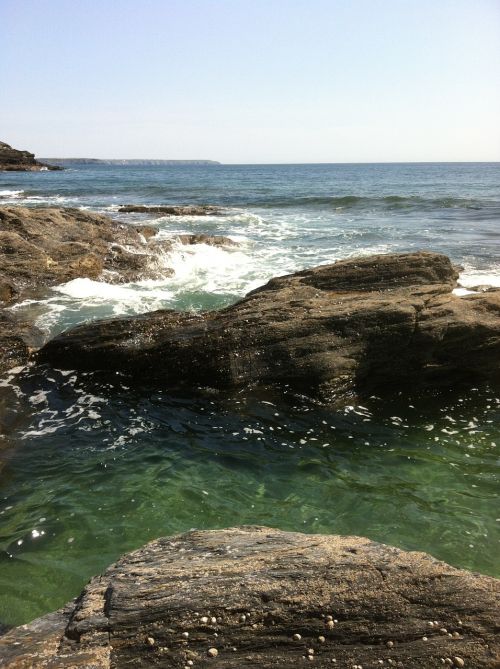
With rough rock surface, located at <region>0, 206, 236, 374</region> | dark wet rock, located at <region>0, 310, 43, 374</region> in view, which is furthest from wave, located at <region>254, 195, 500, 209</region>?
dark wet rock, located at <region>0, 310, 43, 374</region>

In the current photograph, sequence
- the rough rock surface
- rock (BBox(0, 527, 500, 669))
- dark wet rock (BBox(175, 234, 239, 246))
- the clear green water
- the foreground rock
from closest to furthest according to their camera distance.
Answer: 1. rock (BBox(0, 527, 500, 669))
2. the clear green water
3. the foreground rock
4. the rough rock surface
5. dark wet rock (BBox(175, 234, 239, 246))

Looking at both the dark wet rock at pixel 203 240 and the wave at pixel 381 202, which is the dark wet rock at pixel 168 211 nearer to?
the wave at pixel 381 202

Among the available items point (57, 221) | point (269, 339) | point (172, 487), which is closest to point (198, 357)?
point (269, 339)

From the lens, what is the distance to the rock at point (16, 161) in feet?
336

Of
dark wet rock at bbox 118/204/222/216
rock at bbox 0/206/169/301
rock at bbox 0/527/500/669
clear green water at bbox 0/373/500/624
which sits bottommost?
clear green water at bbox 0/373/500/624

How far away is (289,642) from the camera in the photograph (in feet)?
9.09

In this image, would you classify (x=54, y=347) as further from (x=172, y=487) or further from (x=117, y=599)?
(x=117, y=599)

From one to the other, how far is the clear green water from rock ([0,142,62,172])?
111 m

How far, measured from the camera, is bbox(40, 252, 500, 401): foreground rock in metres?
7.95

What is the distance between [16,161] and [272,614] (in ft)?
398

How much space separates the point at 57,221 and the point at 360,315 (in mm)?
13910

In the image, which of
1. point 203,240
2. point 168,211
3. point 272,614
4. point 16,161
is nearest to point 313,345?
point 272,614

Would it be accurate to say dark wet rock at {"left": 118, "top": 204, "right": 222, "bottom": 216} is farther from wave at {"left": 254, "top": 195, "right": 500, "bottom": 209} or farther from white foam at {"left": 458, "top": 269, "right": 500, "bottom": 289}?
white foam at {"left": 458, "top": 269, "right": 500, "bottom": 289}

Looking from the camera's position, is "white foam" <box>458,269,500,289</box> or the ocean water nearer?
the ocean water
